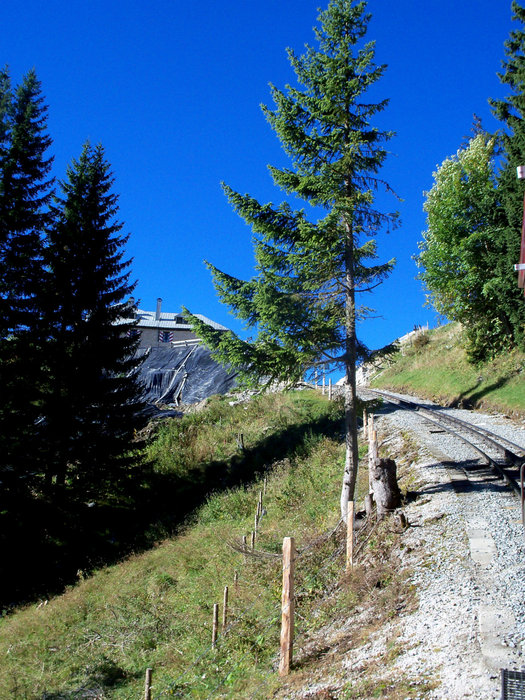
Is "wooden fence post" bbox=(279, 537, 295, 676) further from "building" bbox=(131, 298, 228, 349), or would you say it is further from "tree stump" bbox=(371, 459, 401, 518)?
"building" bbox=(131, 298, 228, 349)

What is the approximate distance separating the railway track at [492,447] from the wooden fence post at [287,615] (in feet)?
14.7

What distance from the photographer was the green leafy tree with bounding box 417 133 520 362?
100 feet

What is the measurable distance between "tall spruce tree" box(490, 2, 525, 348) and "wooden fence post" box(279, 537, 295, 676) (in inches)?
916

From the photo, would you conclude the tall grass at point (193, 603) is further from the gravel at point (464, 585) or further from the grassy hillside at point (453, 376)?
the grassy hillside at point (453, 376)

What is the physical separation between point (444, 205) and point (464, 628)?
103ft

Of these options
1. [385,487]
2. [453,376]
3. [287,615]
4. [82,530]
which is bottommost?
[82,530]

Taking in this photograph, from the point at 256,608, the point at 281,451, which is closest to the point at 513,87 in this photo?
the point at 281,451

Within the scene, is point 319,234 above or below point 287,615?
above

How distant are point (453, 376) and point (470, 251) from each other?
8.90 metres

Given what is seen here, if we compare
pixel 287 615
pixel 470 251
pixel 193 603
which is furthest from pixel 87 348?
pixel 470 251

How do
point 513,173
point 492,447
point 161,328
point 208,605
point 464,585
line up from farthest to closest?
point 161,328, point 513,173, point 492,447, point 208,605, point 464,585

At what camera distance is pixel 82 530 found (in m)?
17.6

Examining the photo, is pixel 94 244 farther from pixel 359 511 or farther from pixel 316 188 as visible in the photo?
pixel 359 511

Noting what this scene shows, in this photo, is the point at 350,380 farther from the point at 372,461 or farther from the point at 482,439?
the point at 482,439
